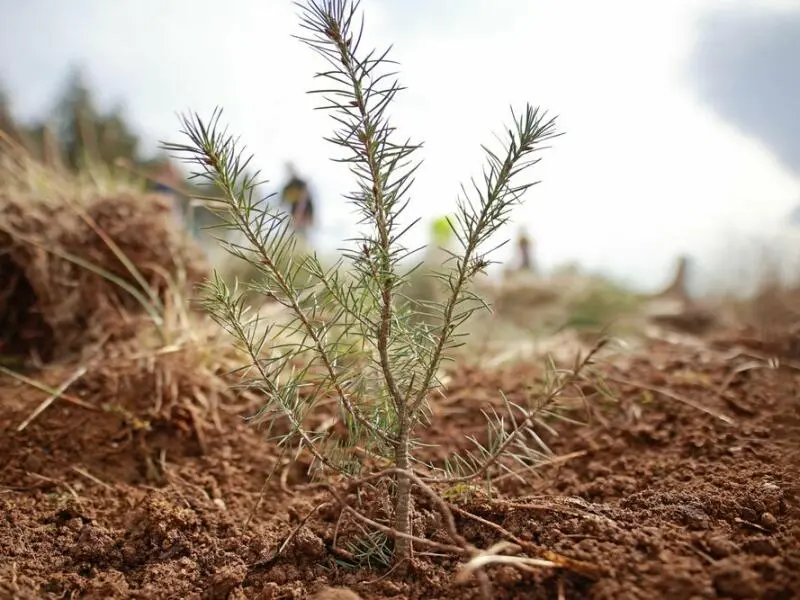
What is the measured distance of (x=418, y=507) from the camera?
79 centimetres

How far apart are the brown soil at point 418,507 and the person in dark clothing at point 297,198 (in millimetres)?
986

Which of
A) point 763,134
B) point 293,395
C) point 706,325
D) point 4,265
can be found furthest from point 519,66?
point 706,325

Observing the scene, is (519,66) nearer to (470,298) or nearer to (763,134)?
(763,134)

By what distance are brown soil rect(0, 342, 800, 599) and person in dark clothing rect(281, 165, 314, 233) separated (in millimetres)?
986

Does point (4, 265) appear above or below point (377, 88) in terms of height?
below

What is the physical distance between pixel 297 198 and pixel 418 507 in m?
1.53

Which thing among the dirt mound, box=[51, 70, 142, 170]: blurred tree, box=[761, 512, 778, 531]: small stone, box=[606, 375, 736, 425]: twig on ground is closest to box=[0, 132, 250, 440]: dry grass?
the dirt mound

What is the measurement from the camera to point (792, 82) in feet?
4.55

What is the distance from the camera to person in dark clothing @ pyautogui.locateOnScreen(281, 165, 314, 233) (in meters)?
2.11

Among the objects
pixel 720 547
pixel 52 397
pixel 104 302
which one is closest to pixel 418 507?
Result: pixel 720 547

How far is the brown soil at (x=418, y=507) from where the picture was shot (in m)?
0.62

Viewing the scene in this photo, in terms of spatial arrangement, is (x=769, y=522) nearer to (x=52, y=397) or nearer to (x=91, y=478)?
(x=91, y=478)

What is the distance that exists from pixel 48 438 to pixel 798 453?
4.01 feet

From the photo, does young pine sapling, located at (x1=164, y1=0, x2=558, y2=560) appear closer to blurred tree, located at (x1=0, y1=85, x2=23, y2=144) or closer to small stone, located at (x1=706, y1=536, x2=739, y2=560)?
small stone, located at (x1=706, y1=536, x2=739, y2=560)
